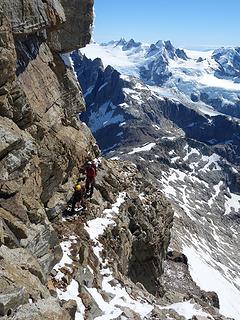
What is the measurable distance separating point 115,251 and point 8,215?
18057mm

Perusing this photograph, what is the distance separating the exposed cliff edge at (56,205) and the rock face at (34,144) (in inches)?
2.6

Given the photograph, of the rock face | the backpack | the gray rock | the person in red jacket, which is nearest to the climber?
the person in red jacket

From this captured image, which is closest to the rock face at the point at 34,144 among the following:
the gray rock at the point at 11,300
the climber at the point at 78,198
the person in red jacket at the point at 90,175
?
the gray rock at the point at 11,300

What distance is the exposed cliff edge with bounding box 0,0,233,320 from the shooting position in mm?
23172

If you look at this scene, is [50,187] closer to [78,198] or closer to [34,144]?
[78,198]

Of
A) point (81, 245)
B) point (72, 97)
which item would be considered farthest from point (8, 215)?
point (72, 97)

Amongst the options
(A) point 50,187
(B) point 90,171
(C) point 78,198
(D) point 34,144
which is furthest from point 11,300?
(B) point 90,171

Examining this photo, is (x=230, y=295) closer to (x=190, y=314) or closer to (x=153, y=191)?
(x=153, y=191)

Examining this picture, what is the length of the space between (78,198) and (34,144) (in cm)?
1124

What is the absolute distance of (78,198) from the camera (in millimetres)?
37719

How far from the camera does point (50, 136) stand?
118ft

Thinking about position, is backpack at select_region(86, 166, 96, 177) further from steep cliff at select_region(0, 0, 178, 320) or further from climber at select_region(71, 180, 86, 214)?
steep cliff at select_region(0, 0, 178, 320)

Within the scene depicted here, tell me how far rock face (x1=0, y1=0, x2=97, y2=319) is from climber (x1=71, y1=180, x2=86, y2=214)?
3.04 ft

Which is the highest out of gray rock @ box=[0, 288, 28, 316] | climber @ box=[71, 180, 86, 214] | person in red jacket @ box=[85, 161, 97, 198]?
gray rock @ box=[0, 288, 28, 316]
